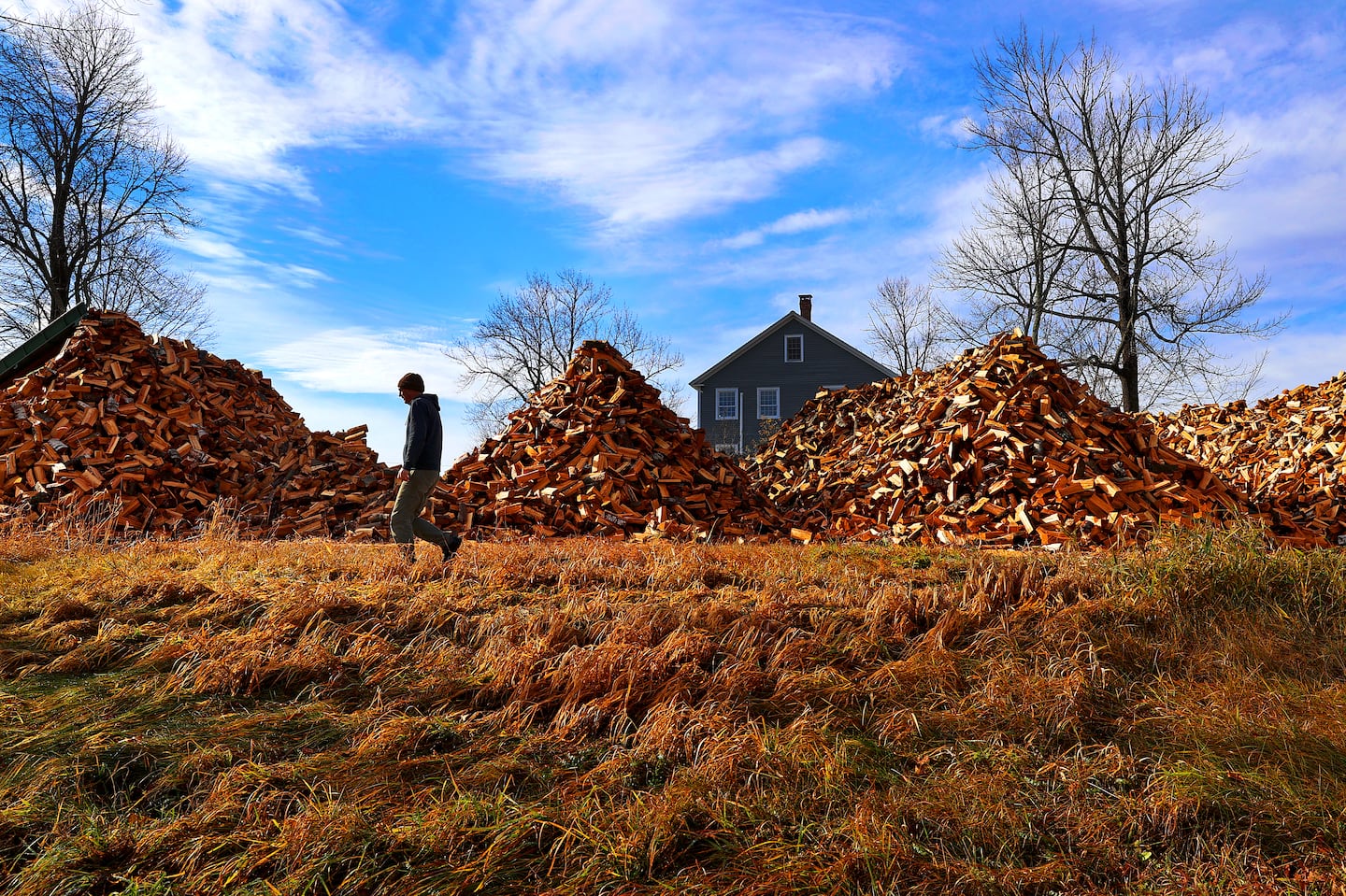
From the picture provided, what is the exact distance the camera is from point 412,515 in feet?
22.7

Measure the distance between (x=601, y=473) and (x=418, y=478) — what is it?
10.1ft

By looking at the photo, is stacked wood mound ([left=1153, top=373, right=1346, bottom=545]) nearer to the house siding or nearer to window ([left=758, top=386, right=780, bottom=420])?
the house siding

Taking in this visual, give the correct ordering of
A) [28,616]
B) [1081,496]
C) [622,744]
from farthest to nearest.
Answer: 1. [1081,496]
2. [28,616]
3. [622,744]

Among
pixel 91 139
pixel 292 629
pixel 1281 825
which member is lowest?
pixel 1281 825

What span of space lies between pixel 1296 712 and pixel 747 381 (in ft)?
83.6

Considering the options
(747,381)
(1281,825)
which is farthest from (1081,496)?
(747,381)

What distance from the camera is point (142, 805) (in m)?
3.06

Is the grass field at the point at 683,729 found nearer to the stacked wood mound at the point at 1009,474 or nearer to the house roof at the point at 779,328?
the stacked wood mound at the point at 1009,474

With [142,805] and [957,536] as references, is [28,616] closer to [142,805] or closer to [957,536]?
[142,805]

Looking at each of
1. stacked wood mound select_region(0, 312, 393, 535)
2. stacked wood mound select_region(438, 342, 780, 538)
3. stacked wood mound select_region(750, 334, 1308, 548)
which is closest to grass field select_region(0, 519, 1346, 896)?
stacked wood mound select_region(750, 334, 1308, 548)

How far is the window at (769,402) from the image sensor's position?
2889cm

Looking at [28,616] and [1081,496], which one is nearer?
[28,616]

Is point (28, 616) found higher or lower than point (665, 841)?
higher

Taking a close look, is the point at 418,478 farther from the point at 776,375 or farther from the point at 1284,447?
the point at 776,375
